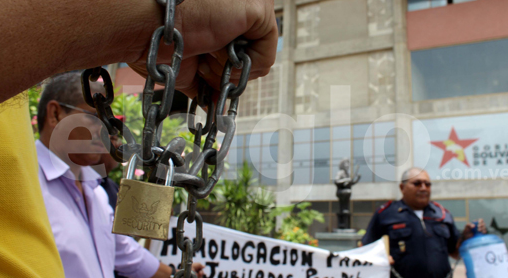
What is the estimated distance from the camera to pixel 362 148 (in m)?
14.3

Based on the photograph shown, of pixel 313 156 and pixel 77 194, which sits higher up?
pixel 313 156

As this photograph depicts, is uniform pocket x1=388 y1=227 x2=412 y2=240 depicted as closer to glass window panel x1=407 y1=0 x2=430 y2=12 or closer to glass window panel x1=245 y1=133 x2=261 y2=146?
glass window panel x1=245 y1=133 x2=261 y2=146

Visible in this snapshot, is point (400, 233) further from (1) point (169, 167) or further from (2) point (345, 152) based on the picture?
(2) point (345, 152)

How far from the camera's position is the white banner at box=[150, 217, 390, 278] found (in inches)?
135

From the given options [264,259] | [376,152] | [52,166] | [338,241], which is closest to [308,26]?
[376,152]

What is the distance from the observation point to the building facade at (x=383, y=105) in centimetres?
1322

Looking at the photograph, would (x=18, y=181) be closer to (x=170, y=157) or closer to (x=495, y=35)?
(x=170, y=157)

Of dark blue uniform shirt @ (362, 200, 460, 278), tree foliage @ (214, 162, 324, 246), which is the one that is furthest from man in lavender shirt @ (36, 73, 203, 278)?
tree foliage @ (214, 162, 324, 246)

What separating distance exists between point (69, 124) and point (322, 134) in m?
13.1

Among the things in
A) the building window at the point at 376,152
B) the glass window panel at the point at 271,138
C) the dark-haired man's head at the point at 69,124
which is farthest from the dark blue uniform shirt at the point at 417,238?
the glass window panel at the point at 271,138

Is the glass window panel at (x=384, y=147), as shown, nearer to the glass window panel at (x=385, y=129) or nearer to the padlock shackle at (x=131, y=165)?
the glass window panel at (x=385, y=129)

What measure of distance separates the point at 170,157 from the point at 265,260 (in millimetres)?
3034

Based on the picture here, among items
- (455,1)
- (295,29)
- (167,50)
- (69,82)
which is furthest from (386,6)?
(167,50)

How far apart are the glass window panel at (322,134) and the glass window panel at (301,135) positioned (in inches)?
11.7
